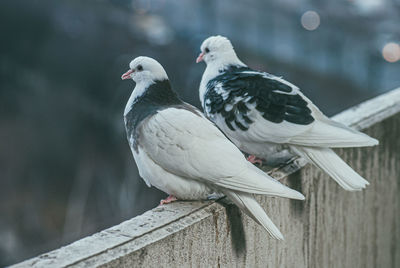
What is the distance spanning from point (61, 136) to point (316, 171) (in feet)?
92.0

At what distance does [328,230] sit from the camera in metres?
4.69

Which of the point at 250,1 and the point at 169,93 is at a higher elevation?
the point at 250,1

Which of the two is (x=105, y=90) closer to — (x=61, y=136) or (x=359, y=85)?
(x=61, y=136)

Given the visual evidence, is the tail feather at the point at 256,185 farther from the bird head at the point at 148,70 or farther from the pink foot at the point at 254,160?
the pink foot at the point at 254,160

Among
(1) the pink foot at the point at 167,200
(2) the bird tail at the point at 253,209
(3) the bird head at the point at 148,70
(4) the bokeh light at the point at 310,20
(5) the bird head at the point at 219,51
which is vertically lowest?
(2) the bird tail at the point at 253,209

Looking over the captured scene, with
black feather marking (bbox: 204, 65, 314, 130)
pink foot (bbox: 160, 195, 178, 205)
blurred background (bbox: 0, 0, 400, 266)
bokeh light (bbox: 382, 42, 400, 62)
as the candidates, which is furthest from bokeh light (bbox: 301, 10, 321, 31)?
pink foot (bbox: 160, 195, 178, 205)

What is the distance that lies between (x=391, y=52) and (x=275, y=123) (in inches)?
748

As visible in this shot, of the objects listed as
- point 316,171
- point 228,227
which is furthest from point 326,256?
point 228,227

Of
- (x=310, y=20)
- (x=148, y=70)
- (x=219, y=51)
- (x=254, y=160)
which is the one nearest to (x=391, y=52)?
(x=310, y=20)

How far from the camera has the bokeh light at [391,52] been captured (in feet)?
71.9

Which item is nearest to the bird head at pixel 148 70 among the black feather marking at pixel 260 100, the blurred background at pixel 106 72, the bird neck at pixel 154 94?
the bird neck at pixel 154 94

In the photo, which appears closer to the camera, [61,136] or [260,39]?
[260,39]

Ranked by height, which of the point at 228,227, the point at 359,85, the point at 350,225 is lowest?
the point at 228,227

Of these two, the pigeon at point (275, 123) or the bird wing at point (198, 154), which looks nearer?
the bird wing at point (198, 154)
